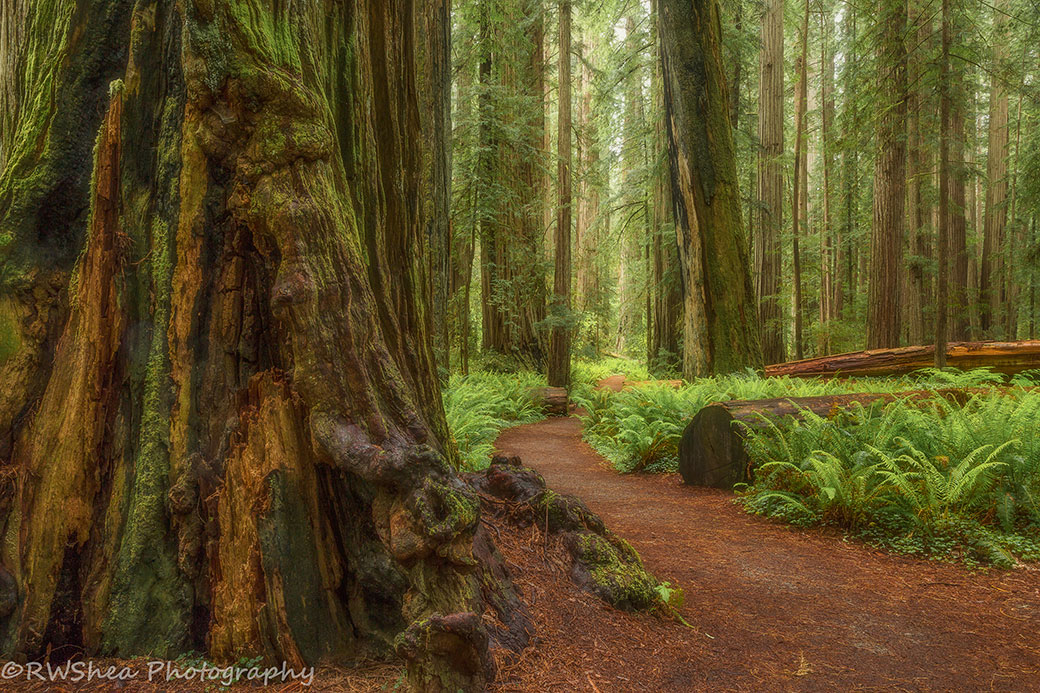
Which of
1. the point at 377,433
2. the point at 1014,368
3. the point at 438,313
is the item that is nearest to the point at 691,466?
the point at 438,313

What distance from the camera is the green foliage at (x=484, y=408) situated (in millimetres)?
6953

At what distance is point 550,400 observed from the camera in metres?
13.1

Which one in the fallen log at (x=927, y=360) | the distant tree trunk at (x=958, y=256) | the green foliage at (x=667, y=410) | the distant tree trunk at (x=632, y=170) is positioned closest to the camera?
the green foliage at (x=667, y=410)

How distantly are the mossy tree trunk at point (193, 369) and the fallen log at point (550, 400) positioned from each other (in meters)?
10.8

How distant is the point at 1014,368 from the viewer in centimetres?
1010

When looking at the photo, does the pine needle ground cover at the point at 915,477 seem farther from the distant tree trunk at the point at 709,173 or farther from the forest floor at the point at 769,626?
the distant tree trunk at the point at 709,173

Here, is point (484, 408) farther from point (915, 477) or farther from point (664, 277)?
point (664, 277)

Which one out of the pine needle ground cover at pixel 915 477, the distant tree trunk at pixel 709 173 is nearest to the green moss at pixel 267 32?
the pine needle ground cover at pixel 915 477

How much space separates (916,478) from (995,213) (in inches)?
868

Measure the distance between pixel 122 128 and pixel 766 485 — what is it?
5478 millimetres

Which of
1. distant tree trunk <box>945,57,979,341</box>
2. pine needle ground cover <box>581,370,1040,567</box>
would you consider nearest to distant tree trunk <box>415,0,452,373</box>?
pine needle ground cover <box>581,370,1040,567</box>

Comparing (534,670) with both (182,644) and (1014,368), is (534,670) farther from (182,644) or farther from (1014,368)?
(1014,368)

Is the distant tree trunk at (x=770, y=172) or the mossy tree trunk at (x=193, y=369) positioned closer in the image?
the mossy tree trunk at (x=193, y=369)

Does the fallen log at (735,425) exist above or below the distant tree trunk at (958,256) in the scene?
below
